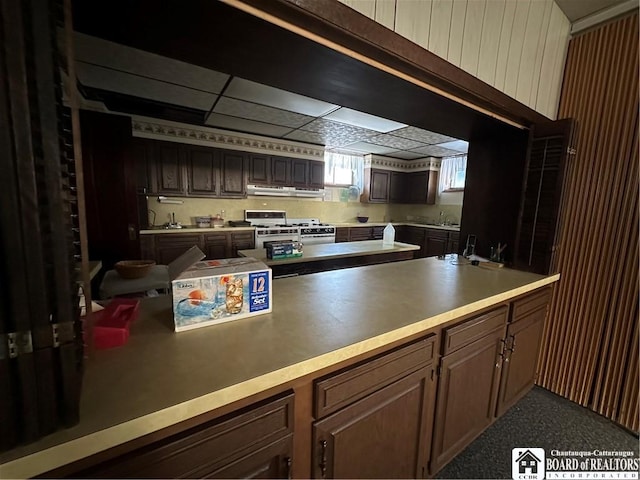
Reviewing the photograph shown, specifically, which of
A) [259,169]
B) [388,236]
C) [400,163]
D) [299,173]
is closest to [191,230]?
[259,169]

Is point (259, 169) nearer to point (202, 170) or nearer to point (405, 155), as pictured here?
point (202, 170)

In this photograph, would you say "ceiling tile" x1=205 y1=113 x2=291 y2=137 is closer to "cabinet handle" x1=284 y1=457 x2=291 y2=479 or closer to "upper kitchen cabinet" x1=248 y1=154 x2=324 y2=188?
"upper kitchen cabinet" x1=248 y1=154 x2=324 y2=188

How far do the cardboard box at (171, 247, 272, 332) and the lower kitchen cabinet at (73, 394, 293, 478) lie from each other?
12.3 inches

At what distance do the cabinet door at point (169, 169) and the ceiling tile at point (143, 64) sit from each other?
1.61 metres

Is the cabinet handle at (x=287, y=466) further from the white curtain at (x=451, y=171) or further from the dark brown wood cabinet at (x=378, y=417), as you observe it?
the white curtain at (x=451, y=171)

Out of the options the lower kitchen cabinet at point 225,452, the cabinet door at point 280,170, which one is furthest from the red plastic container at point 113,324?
the cabinet door at point 280,170

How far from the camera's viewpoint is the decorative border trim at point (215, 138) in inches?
147

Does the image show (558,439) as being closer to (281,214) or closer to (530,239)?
(530,239)

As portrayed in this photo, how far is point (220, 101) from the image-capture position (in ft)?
9.62

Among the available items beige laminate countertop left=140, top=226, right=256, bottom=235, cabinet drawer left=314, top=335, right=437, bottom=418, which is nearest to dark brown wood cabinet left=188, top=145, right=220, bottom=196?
beige laminate countertop left=140, top=226, right=256, bottom=235

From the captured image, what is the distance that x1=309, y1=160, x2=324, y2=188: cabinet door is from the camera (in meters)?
5.02

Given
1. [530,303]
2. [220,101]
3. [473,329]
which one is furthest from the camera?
[220,101]

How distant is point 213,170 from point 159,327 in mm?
3768

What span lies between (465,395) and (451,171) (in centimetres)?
517
